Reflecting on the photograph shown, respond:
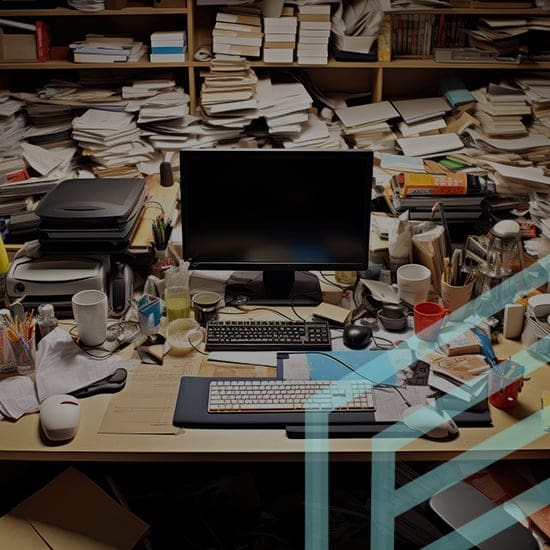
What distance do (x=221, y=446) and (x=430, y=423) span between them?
465mm

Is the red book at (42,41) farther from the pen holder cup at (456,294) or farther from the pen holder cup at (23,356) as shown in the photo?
the pen holder cup at (456,294)

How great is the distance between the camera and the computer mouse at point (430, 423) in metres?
1.62

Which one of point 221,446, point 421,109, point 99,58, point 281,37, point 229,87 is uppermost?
point 281,37

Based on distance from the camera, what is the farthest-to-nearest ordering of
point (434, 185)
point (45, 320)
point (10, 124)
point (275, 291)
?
point (10, 124) → point (434, 185) → point (275, 291) → point (45, 320)

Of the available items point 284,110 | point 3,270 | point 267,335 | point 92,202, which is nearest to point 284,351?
point 267,335

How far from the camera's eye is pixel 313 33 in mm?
3264

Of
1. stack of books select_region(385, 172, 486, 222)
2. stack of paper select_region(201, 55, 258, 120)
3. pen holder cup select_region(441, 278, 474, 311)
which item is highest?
stack of paper select_region(201, 55, 258, 120)

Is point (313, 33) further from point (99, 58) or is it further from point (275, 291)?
point (275, 291)

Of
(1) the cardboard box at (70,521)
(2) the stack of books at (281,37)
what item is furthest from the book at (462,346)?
(2) the stack of books at (281,37)

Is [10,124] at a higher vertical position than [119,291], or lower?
higher

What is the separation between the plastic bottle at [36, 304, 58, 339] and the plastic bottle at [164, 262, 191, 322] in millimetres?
309

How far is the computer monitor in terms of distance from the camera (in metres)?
2.03

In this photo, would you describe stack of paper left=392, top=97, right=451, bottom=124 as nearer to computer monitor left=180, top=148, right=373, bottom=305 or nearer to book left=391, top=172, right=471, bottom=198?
book left=391, top=172, right=471, bottom=198
